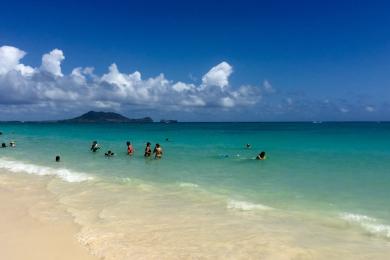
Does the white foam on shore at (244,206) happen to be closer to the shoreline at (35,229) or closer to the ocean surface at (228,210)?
the ocean surface at (228,210)

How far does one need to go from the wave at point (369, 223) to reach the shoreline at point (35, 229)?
22.7 ft

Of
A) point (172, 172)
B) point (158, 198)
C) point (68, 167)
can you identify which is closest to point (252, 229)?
point (158, 198)

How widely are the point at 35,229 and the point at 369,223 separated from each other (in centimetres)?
873

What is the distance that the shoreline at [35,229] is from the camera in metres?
8.26

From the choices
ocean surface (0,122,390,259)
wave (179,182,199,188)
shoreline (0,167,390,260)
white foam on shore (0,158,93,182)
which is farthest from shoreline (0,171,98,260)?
wave (179,182,199,188)

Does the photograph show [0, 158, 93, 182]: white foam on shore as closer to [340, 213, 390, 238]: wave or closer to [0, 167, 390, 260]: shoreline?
[0, 167, 390, 260]: shoreline

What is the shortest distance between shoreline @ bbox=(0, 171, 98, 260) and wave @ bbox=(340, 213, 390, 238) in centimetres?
693

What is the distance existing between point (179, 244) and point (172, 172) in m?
12.7

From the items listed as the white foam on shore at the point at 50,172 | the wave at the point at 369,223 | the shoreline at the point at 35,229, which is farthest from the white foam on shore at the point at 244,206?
the white foam on shore at the point at 50,172

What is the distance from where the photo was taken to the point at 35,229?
391 inches

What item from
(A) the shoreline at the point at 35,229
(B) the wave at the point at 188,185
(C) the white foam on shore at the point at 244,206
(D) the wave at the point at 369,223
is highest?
(B) the wave at the point at 188,185

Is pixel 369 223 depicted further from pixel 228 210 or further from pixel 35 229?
pixel 35 229

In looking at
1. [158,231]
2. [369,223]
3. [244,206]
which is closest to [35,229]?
[158,231]

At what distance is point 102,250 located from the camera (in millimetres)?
8398
